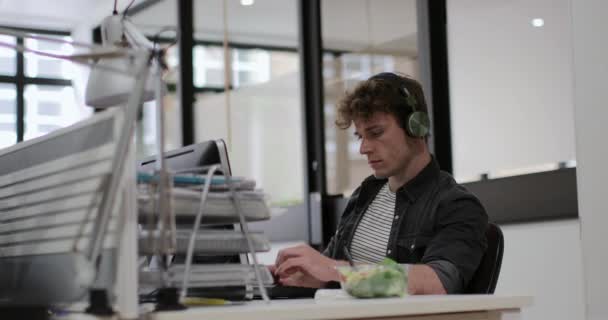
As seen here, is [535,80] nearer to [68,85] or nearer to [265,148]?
[265,148]

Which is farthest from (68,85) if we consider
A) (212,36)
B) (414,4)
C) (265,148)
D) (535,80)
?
(535,80)

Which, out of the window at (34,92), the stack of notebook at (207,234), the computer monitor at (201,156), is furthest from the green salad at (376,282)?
the window at (34,92)

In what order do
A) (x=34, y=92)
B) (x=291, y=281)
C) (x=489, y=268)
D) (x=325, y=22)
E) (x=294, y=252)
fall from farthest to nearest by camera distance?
(x=34, y=92) → (x=325, y=22) → (x=291, y=281) → (x=489, y=268) → (x=294, y=252)

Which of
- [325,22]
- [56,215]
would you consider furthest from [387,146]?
[325,22]

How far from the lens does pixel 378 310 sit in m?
1.42

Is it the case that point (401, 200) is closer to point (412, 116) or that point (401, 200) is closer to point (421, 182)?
point (421, 182)

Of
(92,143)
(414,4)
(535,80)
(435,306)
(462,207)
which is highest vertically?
(414,4)

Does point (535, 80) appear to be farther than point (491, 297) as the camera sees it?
Yes

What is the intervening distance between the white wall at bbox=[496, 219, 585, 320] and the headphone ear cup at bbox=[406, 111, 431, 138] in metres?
0.87

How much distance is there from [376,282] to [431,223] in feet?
1.96

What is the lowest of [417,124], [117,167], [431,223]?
→ [431,223]

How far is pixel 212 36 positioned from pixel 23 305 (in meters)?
3.95

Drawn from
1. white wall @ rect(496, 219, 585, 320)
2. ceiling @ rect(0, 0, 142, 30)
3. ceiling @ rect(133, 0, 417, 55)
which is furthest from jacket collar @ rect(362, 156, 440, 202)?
ceiling @ rect(0, 0, 142, 30)

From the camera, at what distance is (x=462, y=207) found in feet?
6.72
